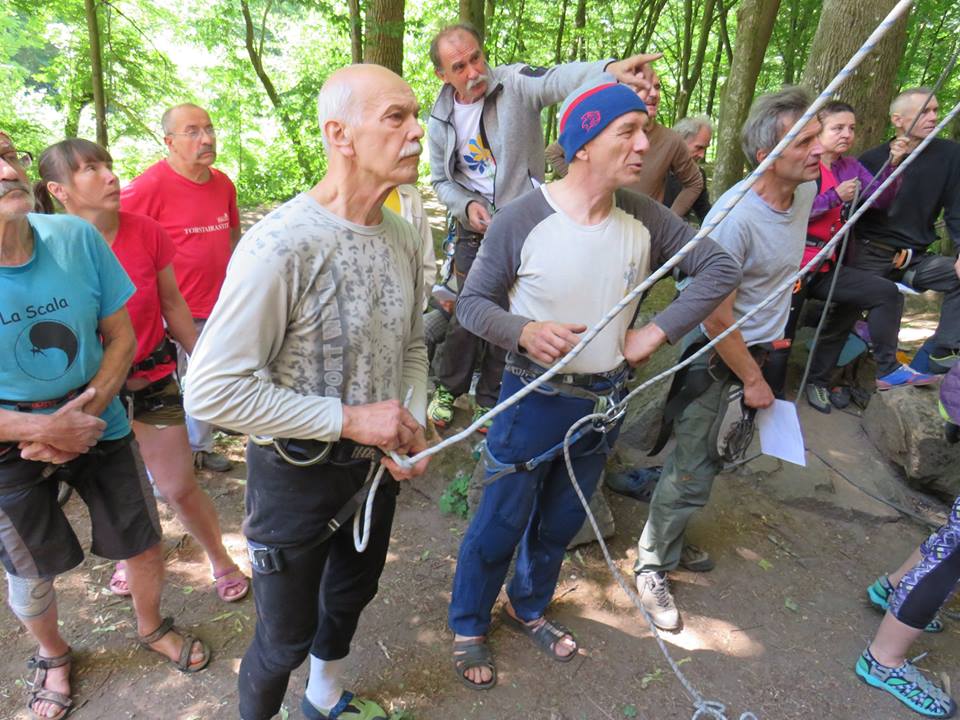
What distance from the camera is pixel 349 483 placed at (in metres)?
1.84

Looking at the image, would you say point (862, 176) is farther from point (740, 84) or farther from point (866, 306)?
point (740, 84)

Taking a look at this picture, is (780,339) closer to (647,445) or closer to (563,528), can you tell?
(563,528)

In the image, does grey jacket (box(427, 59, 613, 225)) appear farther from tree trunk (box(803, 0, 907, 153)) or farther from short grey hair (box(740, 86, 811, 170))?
tree trunk (box(803, 0, 907, 153))

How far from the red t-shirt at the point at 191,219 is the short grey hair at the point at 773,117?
10.1 feet

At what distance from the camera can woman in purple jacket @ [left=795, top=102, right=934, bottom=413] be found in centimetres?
411

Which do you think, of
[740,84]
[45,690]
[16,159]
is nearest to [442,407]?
[45,690]

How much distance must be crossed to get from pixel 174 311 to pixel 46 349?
0.87 m

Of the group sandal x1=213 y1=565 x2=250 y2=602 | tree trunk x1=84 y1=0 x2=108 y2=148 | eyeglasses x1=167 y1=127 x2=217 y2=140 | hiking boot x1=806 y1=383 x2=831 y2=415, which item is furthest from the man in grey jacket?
tree trunk x1=84 y1=0 x2=108 y2=148

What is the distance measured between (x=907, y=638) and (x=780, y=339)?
1402 millimetres

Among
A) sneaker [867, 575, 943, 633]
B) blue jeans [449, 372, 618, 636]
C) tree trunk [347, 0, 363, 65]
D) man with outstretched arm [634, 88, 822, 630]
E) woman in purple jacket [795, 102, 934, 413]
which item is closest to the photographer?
blue jeans [449, 372, 618, 636]

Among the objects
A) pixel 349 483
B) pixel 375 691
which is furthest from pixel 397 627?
pixel 349 483

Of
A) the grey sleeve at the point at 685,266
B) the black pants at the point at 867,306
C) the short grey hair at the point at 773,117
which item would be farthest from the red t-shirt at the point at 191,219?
the black pants at the point at 867,306

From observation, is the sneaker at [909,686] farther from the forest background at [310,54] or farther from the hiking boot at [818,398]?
the forest background at [310,54]

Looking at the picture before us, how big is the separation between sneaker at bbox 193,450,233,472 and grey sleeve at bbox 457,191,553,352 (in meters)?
2.61
